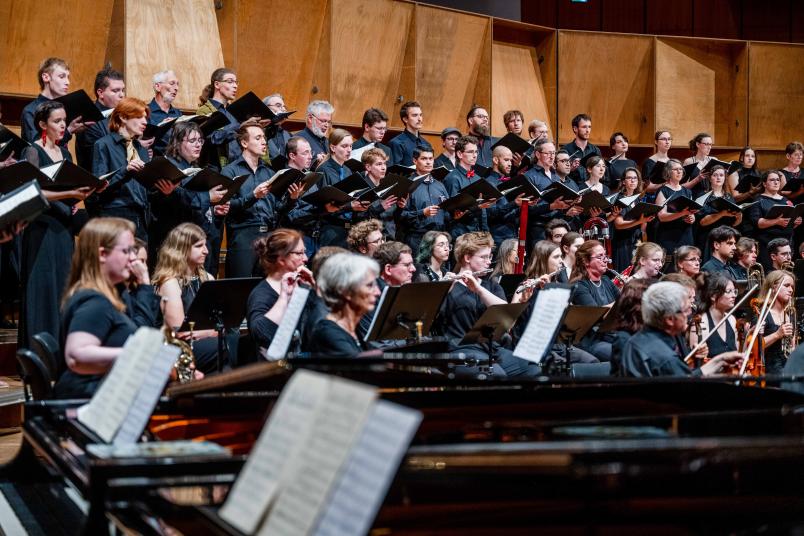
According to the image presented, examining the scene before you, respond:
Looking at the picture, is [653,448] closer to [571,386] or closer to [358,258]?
[571,386]

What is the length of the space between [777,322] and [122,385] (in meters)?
5.17

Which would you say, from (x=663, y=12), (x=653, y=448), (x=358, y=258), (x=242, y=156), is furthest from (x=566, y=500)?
(x=663, y=12)

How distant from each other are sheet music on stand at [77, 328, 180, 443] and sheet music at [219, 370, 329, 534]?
25.5 inches

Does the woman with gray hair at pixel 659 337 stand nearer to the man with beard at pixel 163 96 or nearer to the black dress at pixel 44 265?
the black dress at pixel 44 265

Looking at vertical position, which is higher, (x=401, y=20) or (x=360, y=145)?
(x=401, y=20)

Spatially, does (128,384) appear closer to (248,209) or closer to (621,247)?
(248,209)

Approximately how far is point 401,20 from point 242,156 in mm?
3899

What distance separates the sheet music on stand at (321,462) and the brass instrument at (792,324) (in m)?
5.41

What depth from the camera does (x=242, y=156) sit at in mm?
6863

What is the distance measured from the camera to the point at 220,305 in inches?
190

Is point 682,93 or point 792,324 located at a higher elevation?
point 682,93

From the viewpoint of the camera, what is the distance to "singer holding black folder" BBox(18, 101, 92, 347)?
17.7 feet

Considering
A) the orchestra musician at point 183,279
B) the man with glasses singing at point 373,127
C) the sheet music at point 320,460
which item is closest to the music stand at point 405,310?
the orchestra musician at point 183,279

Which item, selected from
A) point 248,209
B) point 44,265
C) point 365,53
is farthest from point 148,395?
point 365,53
